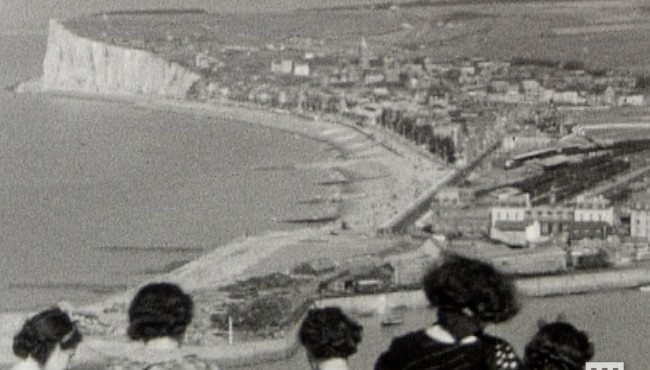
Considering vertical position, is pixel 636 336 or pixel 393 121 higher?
pixel 393 121

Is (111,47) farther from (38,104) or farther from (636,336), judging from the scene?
(636,336)

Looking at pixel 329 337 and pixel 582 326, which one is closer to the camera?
pixel 329 337

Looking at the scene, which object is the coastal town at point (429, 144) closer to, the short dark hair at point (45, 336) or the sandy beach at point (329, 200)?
the sandy beach at point (329, 200)

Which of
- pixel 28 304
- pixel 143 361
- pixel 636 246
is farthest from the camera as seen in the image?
pixel 636 246

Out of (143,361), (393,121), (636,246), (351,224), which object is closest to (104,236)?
(351,224)

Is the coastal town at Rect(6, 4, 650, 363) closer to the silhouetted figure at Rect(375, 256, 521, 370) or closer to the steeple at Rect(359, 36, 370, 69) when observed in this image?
the steeple at Rect(359, 36, 370, 69)

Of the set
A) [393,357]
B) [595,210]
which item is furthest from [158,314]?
[595,210]

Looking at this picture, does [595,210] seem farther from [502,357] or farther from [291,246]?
[502,357]
